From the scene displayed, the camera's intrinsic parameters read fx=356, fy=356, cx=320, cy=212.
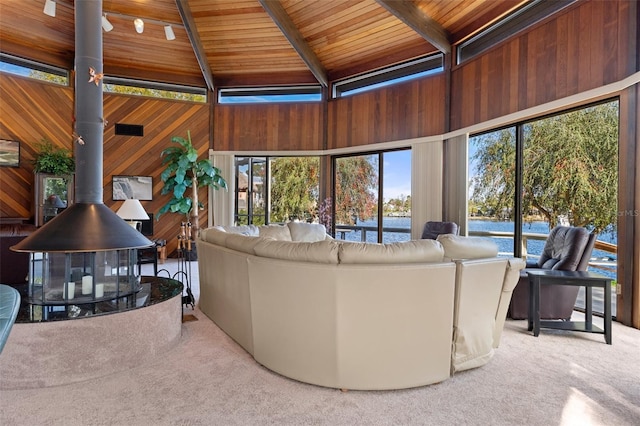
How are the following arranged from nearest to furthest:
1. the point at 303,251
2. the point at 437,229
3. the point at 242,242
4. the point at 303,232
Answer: the point at 303,251 < the point at 242,242 < the point at 303,232 < the point at 437,229

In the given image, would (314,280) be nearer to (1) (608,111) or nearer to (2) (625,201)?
(2) (625,201)

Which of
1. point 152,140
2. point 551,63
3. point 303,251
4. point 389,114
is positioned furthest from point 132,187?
point 551,63

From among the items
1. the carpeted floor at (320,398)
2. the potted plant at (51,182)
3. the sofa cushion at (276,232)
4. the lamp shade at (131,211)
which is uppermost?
the potted plant at (51,182)

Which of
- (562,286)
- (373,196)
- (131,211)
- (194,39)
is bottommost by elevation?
(562,286)

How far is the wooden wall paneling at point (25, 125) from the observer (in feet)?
19.9

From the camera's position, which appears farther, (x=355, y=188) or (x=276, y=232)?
(x=355, y=188)

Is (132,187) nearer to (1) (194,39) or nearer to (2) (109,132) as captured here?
(2) (109,132)

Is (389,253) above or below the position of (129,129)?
below

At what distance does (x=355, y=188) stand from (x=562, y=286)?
14.8 feet

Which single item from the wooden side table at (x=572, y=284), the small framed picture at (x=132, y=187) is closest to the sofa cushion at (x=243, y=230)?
the wooden side table at (x=572, y=284)

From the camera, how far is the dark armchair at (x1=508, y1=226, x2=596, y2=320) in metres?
3.48

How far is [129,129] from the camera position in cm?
737

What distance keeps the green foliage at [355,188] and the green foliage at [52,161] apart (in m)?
4.99

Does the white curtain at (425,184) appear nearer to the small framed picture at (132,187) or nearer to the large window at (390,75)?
the large window at (390,75)
